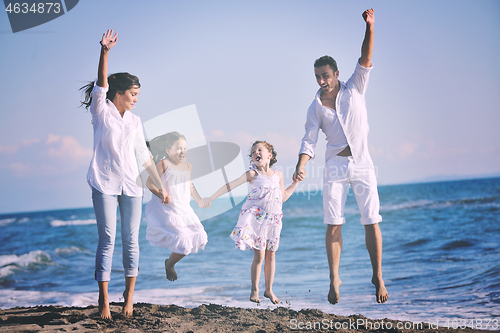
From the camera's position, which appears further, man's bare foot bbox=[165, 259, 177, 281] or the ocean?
the ocean

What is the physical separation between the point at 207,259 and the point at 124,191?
8.04m

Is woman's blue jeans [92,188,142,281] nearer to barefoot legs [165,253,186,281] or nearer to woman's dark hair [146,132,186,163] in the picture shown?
barefoot legs [165,253,186,281]

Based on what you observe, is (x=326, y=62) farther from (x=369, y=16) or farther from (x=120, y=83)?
(x=120, y=83)

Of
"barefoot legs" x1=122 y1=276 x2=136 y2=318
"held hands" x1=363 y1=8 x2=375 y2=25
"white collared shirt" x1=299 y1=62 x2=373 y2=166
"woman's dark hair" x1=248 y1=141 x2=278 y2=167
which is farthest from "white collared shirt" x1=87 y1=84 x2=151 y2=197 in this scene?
"held hands" x1=363 y1=8 x2=375 y2=25

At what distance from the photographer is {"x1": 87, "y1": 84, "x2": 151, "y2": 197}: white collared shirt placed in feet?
10.1

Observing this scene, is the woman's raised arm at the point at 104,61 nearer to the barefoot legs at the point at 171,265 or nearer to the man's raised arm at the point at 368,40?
the barefoot legs at the point at 171,265

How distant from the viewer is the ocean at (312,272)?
5.74 m

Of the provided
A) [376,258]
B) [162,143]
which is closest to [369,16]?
[376,258]

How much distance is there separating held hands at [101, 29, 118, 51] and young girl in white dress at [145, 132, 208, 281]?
3.82ft

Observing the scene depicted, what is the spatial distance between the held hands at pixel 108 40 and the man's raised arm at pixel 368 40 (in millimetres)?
2105

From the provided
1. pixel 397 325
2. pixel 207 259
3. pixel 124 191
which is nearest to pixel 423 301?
pixel 397 325

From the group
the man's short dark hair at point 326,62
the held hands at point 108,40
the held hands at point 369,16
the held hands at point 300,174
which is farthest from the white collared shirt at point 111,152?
the held hands at point 369,16

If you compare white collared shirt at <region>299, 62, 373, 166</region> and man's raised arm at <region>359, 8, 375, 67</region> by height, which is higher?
man's raised arm at <region>359, 8, 375, 67</region>

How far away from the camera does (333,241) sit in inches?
139
